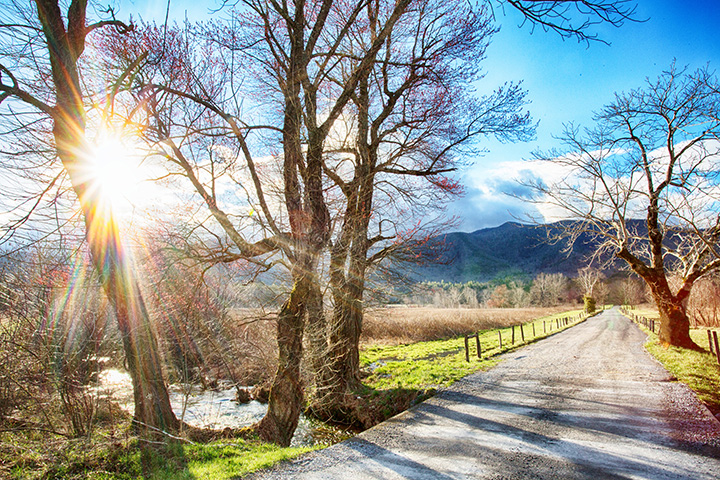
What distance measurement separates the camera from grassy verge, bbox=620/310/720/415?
7223 millimetres

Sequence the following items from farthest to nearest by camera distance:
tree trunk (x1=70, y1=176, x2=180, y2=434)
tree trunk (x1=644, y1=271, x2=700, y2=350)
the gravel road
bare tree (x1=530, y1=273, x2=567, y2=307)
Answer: bare tree (x1=530, y1=273, x2=567, y2=307) < tree trunk (x1=644, y1=271, x2=700, y2=350) < tree trunk (x1=70, y1=176, x2=180, y2=434) < the gravel road

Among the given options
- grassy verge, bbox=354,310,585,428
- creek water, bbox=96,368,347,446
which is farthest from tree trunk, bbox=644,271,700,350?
creek water, bbox=96,368,347,446

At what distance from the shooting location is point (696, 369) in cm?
938

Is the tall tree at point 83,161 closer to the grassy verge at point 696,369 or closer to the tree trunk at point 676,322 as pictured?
the grassy verge at point 696,369

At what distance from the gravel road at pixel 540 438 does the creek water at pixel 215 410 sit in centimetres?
261

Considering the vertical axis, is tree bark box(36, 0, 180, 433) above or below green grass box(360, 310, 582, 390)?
above

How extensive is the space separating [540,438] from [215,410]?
8802mm

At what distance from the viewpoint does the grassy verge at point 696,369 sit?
7.22 meters

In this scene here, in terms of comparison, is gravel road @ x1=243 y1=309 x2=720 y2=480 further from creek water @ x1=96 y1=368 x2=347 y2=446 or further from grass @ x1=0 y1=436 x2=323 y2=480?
creek water @ x1=96 y1=368 x2=347 y2=446

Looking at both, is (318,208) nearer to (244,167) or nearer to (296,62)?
(244,167)

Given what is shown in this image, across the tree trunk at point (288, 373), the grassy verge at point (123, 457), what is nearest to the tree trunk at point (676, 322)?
the tree trunk at point (288, 373)

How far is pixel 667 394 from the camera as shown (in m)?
7.52

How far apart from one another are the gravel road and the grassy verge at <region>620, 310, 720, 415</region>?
270 mm

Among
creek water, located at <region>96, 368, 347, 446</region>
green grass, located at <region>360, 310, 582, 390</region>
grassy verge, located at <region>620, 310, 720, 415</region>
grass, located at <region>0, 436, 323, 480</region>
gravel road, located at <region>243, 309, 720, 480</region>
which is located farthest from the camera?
green grass, located at <region>360, 310, 582, 390</region>
